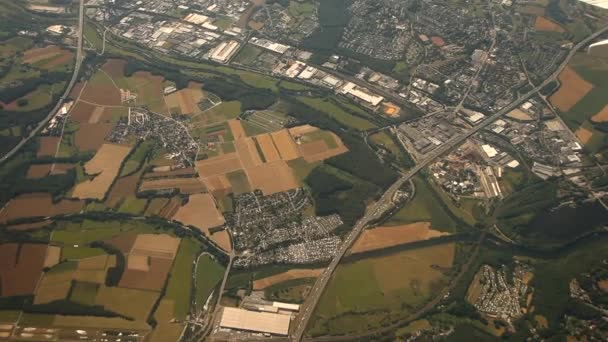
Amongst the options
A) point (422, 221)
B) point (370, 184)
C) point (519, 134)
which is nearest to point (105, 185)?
point (370, 184)

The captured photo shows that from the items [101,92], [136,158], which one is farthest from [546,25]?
[101,92]

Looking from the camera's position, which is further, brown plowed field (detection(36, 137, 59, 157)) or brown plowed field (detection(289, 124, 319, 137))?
brown plowed field (detection(289, 124, 319, 137))

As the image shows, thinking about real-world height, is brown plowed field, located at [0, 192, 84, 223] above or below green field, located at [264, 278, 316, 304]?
above

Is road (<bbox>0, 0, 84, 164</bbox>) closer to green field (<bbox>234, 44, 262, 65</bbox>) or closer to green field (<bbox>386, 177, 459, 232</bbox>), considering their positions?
green field (<bbox>234, 44, 262, 65</bbox>)

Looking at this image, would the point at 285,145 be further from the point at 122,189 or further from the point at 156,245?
the point at 156,245

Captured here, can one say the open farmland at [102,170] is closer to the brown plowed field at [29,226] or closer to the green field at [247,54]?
the brown plowed field at [29,226]

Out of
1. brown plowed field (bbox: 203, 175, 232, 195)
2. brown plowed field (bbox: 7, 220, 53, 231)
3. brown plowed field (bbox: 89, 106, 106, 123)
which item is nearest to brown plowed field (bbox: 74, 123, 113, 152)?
brown plowed field (bbox: 89, 106, 106, 123)

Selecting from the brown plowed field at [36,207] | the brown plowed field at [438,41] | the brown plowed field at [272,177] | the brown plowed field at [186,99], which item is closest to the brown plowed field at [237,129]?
the brown plowed field at [186,99]
